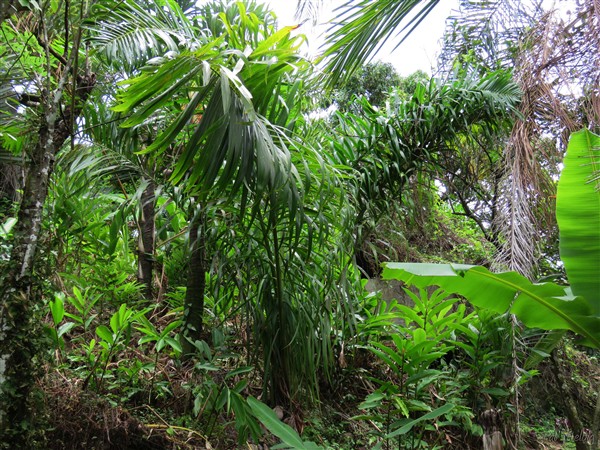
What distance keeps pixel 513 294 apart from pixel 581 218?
22.3 inches

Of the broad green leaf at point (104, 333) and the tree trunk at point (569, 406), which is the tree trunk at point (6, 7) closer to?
the broad green leaf at point (104, 333)

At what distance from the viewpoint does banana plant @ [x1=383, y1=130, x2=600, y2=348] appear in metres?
2.60

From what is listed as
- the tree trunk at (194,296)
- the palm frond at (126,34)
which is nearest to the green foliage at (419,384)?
the tree trunk at (194,296)

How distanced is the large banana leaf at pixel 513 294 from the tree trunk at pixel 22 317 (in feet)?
5.28

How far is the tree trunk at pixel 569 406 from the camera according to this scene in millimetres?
3719

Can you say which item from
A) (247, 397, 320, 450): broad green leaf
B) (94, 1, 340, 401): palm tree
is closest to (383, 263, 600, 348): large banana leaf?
(94, 1, 340, 401): palm tree

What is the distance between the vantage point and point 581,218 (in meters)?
2.74

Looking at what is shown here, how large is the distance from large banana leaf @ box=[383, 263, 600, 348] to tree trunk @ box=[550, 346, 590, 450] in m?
1.37

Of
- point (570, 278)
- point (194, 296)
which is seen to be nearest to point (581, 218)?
point (570, 278)

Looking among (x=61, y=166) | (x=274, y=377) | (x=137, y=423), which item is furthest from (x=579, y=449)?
(x=61, y=166)

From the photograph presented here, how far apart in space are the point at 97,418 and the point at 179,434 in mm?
412

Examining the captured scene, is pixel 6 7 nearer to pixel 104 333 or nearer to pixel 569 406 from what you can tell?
pixel 104 333

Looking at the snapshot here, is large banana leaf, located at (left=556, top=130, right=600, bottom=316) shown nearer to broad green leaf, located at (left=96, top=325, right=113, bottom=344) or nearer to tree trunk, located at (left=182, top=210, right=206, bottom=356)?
tree trunk, located at (left=182, top=210, right=206, bottom=356)

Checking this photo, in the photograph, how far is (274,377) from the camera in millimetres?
2824
